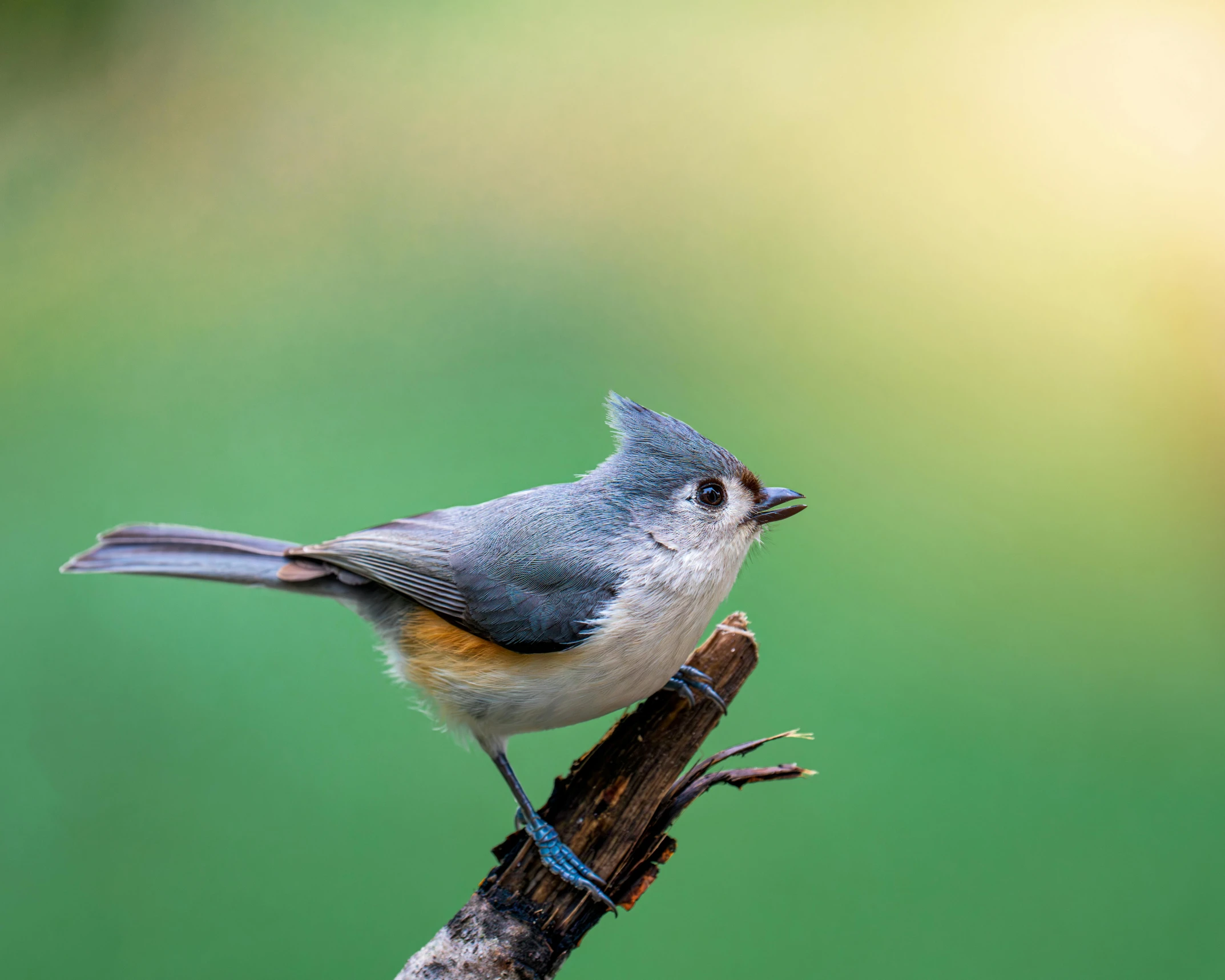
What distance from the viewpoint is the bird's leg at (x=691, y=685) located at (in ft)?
6.63

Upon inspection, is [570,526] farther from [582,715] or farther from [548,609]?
[582,715]

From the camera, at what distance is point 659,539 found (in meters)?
1.85

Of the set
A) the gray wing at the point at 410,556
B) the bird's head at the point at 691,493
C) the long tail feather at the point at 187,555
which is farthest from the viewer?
the long tail feather at the point at 187,555

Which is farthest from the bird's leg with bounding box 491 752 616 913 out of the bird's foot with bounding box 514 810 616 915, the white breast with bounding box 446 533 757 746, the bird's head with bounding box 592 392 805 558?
the bird's head with bounding box 592 392 805 558

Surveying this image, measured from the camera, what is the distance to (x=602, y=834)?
1843 mm

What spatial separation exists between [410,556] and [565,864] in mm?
708

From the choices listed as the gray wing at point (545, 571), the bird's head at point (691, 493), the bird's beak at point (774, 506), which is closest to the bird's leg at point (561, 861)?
the gray wing at point (545, 571)

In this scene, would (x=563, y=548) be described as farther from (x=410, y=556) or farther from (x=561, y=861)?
(x=561, y=861)

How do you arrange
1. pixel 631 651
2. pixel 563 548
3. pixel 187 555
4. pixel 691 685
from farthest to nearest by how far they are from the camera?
1. pixel 187 555
2. pixel 691 685
3. pixel 563 548
4. pixel 631 651

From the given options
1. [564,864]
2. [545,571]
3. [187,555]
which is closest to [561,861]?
[564,864]

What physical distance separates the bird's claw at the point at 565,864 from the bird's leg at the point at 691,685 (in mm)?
398

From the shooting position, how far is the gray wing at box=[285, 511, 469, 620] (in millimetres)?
1981

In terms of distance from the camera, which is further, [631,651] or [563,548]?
[563,548]

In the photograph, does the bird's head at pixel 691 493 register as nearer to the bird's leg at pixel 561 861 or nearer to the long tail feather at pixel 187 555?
the bird's leg at pixel 561 861
